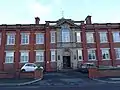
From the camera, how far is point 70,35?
32.0 meters

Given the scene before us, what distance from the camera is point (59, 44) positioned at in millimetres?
31328

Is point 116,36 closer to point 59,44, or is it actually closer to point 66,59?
point 66,59

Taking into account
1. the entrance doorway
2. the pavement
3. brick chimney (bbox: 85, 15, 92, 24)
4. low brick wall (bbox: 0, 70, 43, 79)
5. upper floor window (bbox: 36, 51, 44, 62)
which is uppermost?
brick chimney (bbox: 85, 15, 92, 24)

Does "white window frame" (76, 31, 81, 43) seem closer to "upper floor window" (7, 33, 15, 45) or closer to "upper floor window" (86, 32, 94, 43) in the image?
"upper floor window" (86, 32, 94, 43)

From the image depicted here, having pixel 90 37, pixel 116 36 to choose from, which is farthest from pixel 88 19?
pixel 116 36

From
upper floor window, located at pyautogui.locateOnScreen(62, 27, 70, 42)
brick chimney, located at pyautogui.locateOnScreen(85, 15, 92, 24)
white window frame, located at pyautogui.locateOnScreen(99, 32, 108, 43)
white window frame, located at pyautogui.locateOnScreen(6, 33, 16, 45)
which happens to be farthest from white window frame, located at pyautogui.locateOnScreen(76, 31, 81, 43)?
white window frame, located at pyautogui.locateOnScreen(6, 33, 16, 45)

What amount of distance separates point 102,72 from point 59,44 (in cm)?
1232

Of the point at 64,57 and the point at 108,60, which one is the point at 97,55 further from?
the point at 64,57

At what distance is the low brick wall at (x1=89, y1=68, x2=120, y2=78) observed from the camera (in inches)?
809

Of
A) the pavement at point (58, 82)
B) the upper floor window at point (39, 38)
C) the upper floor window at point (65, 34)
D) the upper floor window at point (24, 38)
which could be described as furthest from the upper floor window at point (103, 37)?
the pavement at point (58, 82)

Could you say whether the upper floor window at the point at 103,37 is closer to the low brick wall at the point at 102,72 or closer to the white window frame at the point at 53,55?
the white window frame at the point at 53,55

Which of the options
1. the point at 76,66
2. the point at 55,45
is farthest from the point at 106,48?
the point at 55,45

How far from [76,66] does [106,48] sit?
697cm

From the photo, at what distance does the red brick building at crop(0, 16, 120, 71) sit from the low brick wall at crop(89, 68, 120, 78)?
10090mm
